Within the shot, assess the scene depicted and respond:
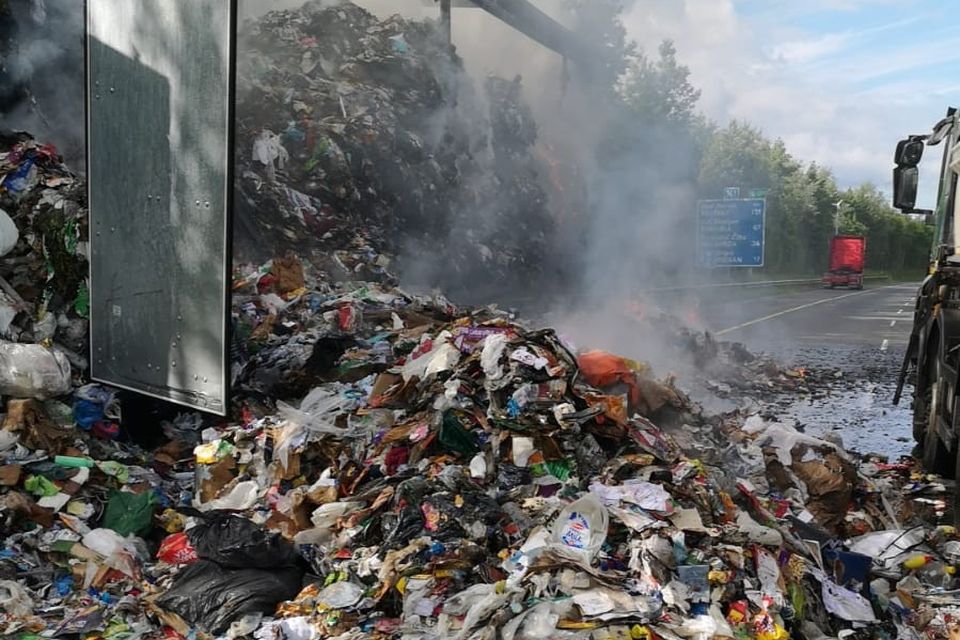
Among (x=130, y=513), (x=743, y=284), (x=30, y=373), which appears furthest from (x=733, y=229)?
(x=743, y=284)

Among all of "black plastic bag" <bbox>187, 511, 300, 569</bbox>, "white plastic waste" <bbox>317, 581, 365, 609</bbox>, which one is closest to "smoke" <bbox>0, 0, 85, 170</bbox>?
"black plastic bag" <bbox>187, 511, 300, 569</bbox>

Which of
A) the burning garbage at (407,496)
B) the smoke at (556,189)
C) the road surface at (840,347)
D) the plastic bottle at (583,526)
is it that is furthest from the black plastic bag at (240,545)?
the smoke at (556,189)

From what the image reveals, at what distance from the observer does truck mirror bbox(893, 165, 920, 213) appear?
627cm

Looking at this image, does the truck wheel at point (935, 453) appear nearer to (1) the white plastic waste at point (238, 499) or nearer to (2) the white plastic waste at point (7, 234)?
(1) the white plastic waste at point (238, 499)

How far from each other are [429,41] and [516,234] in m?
3.65

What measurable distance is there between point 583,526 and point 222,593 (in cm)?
145

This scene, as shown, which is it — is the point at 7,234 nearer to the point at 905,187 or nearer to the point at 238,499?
the point at 238,499

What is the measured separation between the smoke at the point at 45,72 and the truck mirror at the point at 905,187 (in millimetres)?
7691

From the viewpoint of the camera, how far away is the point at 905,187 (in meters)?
6.34

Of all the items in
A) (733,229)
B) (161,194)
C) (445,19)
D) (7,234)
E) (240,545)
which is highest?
(445,19)

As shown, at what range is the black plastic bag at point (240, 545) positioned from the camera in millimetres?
3334

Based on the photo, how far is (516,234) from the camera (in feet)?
48.4

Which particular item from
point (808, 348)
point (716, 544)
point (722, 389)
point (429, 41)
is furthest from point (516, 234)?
point (716, 544)

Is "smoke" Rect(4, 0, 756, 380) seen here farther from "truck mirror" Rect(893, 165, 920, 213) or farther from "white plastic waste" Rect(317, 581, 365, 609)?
"white plastic waste" Rect(317, 581, 365, 609)
